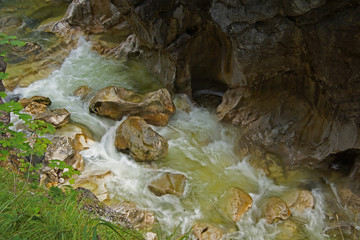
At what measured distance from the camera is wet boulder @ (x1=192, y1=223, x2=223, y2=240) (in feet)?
15.5

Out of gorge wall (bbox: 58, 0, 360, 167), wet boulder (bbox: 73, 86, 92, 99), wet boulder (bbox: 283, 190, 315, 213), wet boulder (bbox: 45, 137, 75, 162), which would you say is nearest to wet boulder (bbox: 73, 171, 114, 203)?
wet boulder (bbox: 45, 137, 75, 162)

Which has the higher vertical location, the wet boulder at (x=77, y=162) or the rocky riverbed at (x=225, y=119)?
the rocky riverbed at (x=225, y=119)

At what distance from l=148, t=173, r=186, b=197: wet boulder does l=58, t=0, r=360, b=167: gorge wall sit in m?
1.79

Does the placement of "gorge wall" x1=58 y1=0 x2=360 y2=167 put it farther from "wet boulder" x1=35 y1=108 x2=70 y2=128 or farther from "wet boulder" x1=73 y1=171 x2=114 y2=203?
"wet boulder" x1=73 y1=171 x2=114 y2=203

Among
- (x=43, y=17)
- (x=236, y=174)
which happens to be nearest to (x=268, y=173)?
(x=236, y=174)

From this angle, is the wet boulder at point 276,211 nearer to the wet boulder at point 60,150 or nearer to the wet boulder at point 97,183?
the wet boulder at point 97,183


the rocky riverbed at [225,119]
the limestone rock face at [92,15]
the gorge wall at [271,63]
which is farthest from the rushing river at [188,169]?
the limestone rock face at [92,15]

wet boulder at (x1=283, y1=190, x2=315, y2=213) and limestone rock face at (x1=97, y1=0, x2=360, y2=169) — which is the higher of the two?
limestone rock face at (x1=97, y1=0, x2=360, y2=169)

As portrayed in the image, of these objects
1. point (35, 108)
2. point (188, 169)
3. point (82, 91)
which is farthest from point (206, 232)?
point (82, 91)

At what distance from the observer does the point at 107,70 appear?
8.70 m

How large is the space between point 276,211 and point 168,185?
1.92 m

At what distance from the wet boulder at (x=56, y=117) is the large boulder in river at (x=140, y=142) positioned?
3.97 ft

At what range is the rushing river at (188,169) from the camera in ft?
16.9

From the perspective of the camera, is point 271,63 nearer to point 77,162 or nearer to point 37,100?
point 77,162
